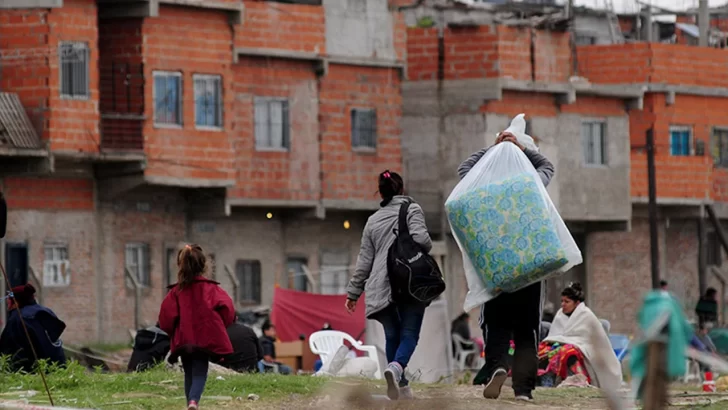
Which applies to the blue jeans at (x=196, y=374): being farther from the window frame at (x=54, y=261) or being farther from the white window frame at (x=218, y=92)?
the white window frame at (x=218, y=92)

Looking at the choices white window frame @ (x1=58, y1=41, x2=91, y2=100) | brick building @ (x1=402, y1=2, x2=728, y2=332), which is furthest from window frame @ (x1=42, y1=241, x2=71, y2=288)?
brick building @ (x1=402, y1=2, x2=728, y2=332)

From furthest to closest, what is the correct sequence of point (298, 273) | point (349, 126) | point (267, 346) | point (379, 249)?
point (349, 126), point (298, 273), point (267, 346), point (379, 249)

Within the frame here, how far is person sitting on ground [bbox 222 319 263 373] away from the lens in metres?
18.4

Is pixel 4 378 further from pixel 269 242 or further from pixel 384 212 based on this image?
pixel 269 242

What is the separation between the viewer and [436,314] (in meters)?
23.8

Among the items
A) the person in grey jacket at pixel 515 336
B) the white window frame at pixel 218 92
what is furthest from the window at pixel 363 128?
the person in grey jacket at pixel 515 336

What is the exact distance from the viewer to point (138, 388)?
14695 mm

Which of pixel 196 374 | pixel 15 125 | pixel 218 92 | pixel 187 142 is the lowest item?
pixel 196 374

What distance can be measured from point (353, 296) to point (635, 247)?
35.9 m

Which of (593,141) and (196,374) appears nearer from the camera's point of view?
(196,374)

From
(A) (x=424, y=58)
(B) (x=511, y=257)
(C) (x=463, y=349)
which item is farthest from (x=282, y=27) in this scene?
→ (B) (x=511, y=257)

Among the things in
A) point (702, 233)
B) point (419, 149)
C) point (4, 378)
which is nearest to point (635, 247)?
point (702, 233)

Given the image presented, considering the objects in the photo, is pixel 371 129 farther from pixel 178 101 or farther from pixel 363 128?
pixel 178 101

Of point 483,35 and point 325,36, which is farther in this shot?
point 483,35
